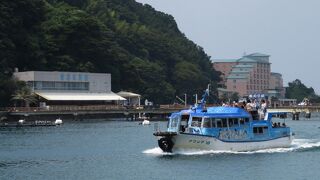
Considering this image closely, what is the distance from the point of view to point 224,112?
2467 inches

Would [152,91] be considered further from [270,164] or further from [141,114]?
[270,164]


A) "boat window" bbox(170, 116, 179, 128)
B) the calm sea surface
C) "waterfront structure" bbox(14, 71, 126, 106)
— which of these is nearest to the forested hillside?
"waterfront structure" bbox(14, 71, 126, 106)

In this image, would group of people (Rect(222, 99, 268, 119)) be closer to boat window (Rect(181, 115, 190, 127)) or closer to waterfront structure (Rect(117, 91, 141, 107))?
boat window (Rect(181, 115, 190, 127))

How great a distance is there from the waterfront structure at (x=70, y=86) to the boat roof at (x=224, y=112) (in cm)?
8724

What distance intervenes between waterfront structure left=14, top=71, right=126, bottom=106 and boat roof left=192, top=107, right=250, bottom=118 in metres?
87.2

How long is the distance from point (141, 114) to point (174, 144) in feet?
296

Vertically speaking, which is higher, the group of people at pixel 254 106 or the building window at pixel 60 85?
the building window at pixel 60 85

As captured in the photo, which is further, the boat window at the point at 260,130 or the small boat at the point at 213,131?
the boat window at the point at 260,130

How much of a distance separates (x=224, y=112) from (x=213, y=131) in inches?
90.1

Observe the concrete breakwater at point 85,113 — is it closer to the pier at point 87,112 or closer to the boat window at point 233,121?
the pier at point 87,112

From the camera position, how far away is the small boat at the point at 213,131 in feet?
200

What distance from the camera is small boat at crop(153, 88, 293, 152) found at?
60844 millimetres

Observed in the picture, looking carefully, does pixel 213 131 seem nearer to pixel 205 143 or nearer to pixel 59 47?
pixel 205 143

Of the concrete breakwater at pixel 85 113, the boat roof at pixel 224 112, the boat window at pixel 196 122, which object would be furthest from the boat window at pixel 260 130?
the concrete breakwater at pixel 85 113
